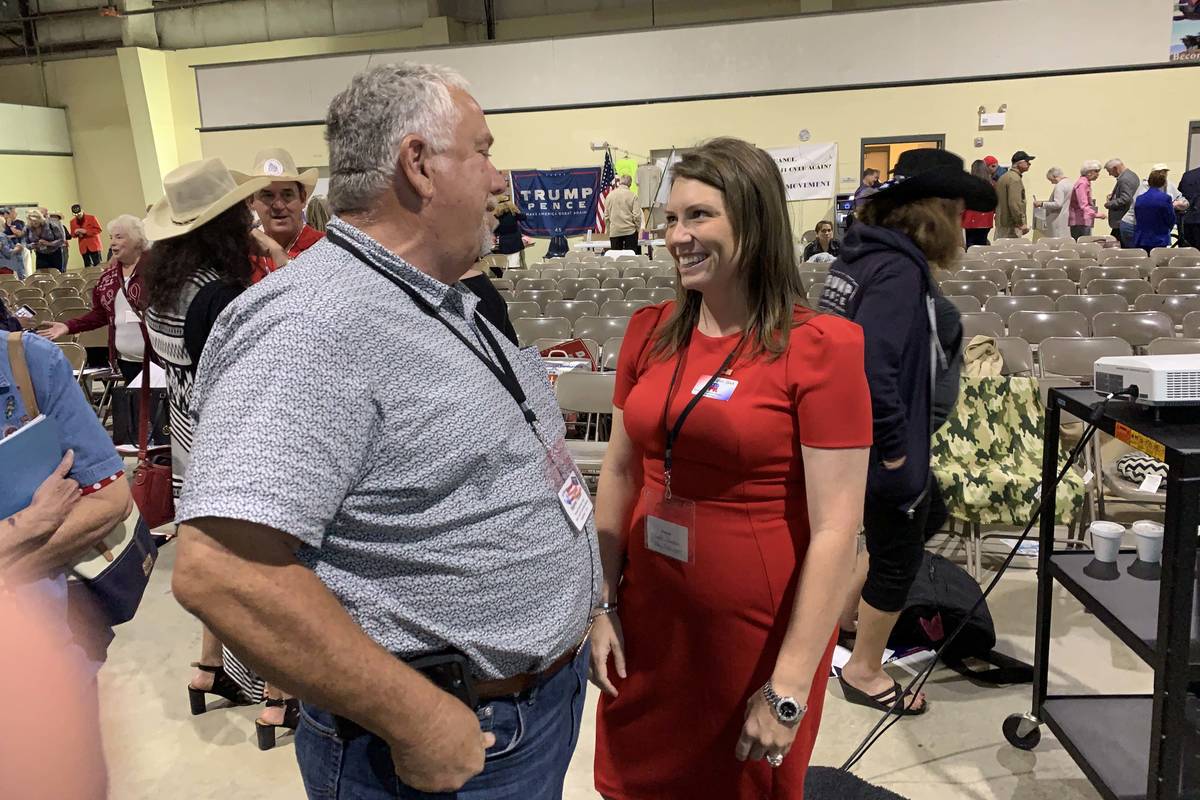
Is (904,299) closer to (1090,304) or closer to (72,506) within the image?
(72,506)

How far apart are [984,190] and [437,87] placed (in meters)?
1.78

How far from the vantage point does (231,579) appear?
2.89 feet

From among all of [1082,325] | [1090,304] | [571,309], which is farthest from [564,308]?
[1090,304]

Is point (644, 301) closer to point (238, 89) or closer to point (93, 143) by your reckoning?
point (238, 89)

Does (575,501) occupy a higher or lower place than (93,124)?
lower

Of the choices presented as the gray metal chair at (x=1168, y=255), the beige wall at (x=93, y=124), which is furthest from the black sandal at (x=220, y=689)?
the beige wall at (x=93, y=124)

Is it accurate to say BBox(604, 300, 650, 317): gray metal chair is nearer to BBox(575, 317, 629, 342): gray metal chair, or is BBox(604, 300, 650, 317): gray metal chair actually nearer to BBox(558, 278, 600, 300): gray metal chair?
BBox(575, 317, 629, 342): gray metal chair

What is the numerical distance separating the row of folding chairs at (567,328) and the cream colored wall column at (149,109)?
15.9 metres

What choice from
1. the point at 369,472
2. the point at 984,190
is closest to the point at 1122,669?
the point at 984,190

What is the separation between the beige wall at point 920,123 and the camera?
13570 millimetres

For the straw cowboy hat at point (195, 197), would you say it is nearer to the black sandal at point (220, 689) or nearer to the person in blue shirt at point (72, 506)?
the person in blue shirt at point (72, 506)

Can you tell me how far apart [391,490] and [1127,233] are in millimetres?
13375

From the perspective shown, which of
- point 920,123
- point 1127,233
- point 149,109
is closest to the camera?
point 1127,233

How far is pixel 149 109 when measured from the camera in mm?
18703
